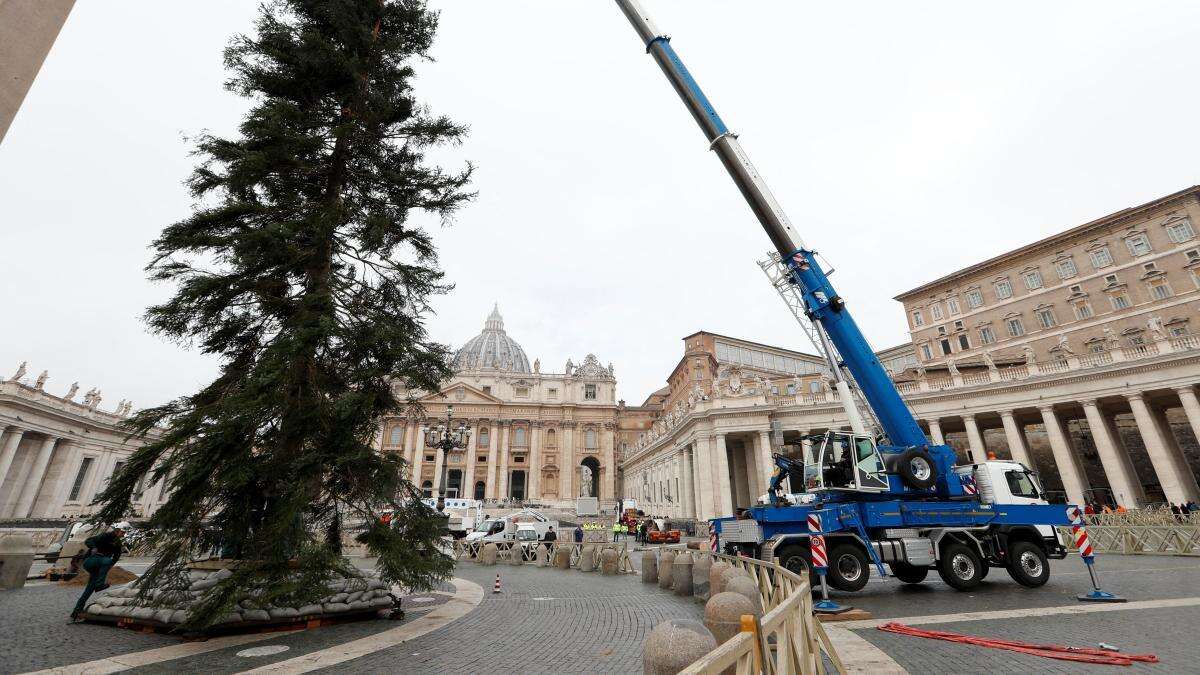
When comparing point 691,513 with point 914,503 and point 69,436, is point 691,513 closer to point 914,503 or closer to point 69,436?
point 914,503

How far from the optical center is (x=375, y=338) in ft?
28.5

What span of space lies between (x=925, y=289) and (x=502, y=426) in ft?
208

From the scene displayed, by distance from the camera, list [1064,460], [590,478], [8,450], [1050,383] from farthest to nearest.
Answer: [590,478] < [8,450] < [1050,383] < [1064,460]

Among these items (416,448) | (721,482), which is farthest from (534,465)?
(721,482)

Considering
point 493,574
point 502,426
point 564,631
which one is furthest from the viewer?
point 502,426

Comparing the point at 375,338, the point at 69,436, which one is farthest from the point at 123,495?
the point at 69,436

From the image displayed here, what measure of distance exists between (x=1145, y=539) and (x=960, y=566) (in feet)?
44.4

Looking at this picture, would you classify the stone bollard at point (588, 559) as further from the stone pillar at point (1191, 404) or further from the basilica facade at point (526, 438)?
the basilica facade at point (526, 438)

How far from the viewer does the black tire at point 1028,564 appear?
1150 cm

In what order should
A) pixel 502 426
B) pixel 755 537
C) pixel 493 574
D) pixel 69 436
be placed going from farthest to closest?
pixel 502 426 < pixel 69 436 < pixel 493 574 < pixel 755 537

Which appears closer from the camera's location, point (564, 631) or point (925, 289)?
point (564, 631)

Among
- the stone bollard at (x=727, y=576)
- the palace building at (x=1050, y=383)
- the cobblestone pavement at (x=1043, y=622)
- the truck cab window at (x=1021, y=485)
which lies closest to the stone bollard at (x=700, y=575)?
the cobblestone pavement at (x=1043, y=622)

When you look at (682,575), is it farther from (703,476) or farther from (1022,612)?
(703,476)

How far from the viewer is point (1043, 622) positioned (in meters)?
8.01
